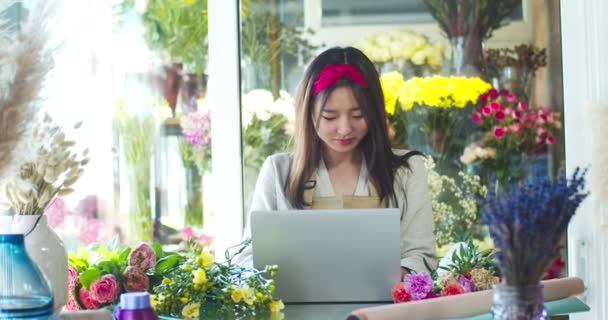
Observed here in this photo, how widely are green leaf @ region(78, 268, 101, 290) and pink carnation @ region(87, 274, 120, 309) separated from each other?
0.03 m

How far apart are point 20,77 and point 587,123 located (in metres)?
1.93

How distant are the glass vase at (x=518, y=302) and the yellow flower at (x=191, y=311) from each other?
2.27 ft

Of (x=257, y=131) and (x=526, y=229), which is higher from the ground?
(x=257, y=131)

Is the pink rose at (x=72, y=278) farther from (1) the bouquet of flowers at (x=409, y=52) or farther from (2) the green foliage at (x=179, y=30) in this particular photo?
(2) the green foliage at (x=179, y=30)

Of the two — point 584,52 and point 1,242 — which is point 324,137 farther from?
point 1,242

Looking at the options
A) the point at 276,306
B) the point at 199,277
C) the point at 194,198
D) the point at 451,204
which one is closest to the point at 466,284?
the point at 276,306

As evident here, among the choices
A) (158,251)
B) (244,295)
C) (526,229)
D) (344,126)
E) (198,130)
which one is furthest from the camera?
(198,130)

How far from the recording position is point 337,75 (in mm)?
2670

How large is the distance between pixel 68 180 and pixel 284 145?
1735mm

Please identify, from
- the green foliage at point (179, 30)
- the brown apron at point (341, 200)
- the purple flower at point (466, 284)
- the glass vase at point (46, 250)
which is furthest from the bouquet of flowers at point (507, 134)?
the glass vase at point (46, 250)

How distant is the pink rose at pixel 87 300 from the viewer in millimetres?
1927


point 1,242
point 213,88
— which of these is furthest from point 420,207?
point 1,242

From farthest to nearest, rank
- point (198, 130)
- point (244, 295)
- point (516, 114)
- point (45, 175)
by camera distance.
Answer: point (198, 130), point (516, 114), point (244, 295), point (45, 175)

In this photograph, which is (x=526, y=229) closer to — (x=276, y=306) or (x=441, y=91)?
(x=276, y=306)
